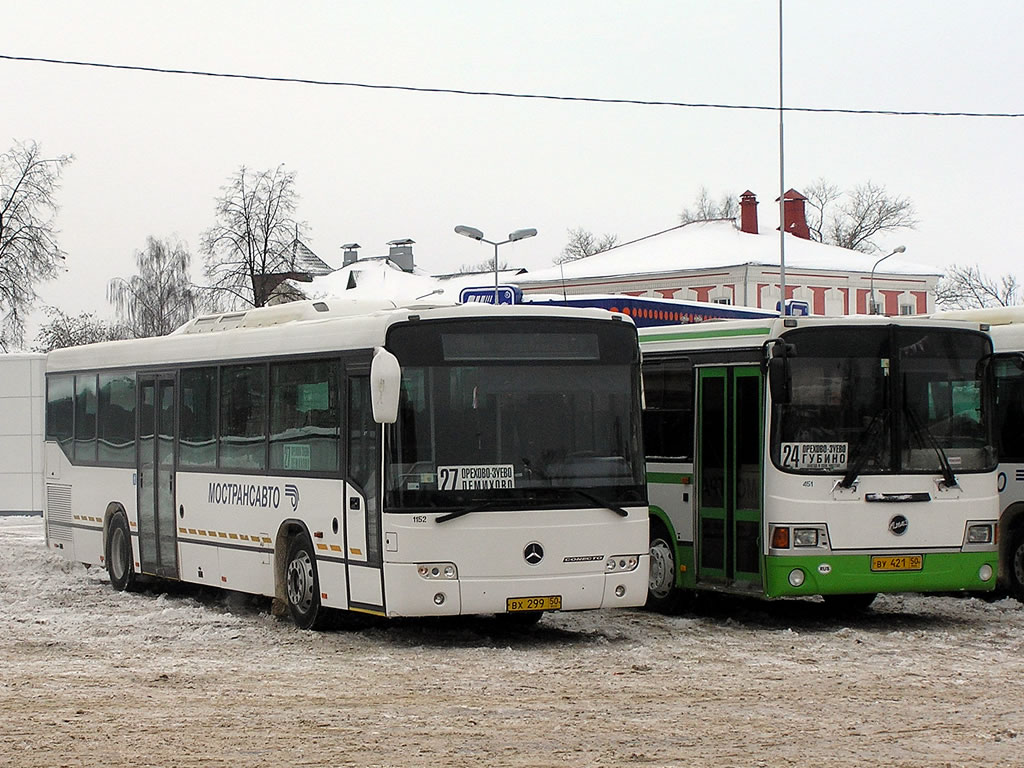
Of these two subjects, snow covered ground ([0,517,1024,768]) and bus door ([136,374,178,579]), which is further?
bus door ([136,374,178,579])

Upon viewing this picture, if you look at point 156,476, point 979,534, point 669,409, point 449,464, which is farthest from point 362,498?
point 979,534

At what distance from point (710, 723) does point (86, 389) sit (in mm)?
12054

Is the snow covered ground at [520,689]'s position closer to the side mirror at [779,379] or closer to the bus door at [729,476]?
the bus door at [729,476]

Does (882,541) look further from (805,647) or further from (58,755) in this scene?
(58,755)

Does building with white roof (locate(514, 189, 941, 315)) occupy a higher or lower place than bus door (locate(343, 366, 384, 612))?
higher

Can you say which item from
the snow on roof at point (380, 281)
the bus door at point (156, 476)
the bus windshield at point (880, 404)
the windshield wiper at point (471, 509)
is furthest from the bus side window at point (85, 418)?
the snow on roof at point (380, 281)

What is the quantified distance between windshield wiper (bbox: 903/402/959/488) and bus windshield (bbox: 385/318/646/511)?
8.81 feet

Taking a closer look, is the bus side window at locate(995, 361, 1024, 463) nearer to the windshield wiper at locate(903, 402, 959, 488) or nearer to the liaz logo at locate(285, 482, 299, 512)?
the windshield wiper at locate(903, 402, 959, 488)

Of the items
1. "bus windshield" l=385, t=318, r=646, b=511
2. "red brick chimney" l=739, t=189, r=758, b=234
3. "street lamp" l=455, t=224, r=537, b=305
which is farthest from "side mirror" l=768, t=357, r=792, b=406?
"red brick chimney" l=739, t=189, r=758, b=234

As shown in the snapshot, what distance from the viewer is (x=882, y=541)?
15164mm

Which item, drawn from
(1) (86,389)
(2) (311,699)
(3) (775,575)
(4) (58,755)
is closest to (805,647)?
(3) (775,575)

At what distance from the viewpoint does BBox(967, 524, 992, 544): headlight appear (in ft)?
50.9

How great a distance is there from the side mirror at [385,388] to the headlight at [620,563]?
2.13m

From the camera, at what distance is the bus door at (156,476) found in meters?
18.0
